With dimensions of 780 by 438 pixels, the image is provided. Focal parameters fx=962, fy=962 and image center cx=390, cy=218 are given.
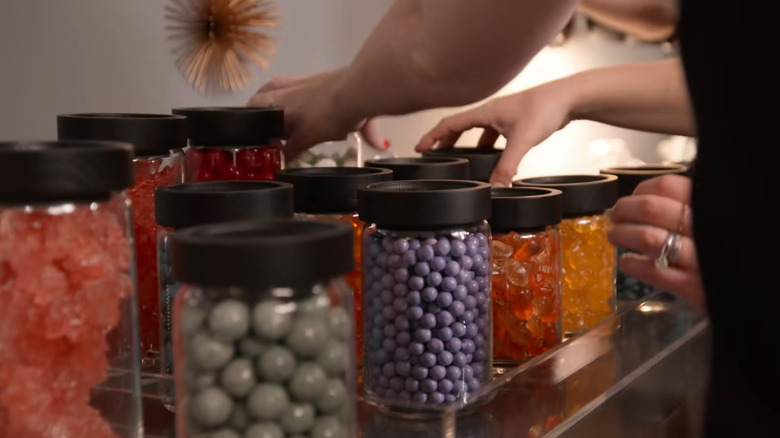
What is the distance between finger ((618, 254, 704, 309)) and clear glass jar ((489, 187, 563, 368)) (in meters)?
0.11

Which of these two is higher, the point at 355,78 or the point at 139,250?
the point at 355,78

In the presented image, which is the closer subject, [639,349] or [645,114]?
[639,349]

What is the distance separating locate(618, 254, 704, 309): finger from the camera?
858 millimetres

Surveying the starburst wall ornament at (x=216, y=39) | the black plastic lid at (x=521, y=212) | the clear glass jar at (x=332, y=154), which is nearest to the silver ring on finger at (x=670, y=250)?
the black plastic lid at (x=521, y=212)

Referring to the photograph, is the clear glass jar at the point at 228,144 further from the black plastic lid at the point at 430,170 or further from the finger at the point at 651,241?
the finger at the point at 651,241

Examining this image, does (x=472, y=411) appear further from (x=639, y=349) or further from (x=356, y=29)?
(x=356, y=29)

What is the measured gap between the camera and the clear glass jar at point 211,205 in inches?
28.5

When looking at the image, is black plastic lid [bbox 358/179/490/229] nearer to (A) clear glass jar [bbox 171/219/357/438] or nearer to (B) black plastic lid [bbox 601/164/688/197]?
(A) clear glass jar [bbox 171/219/357/438]

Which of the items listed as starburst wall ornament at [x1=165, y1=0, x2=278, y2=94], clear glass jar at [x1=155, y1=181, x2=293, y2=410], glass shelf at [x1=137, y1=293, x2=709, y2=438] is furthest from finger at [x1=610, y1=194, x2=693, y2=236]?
starburst wall ornament at [x1=165, y1=0, x2=278, y2=94]

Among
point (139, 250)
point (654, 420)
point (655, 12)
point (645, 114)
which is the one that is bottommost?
point (654, 420)

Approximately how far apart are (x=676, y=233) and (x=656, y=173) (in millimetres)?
491

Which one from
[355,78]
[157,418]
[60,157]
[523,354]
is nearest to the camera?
[60,157]

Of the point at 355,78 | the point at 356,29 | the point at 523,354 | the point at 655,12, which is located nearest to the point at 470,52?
the point at 355,78

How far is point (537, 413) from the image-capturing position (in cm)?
86
